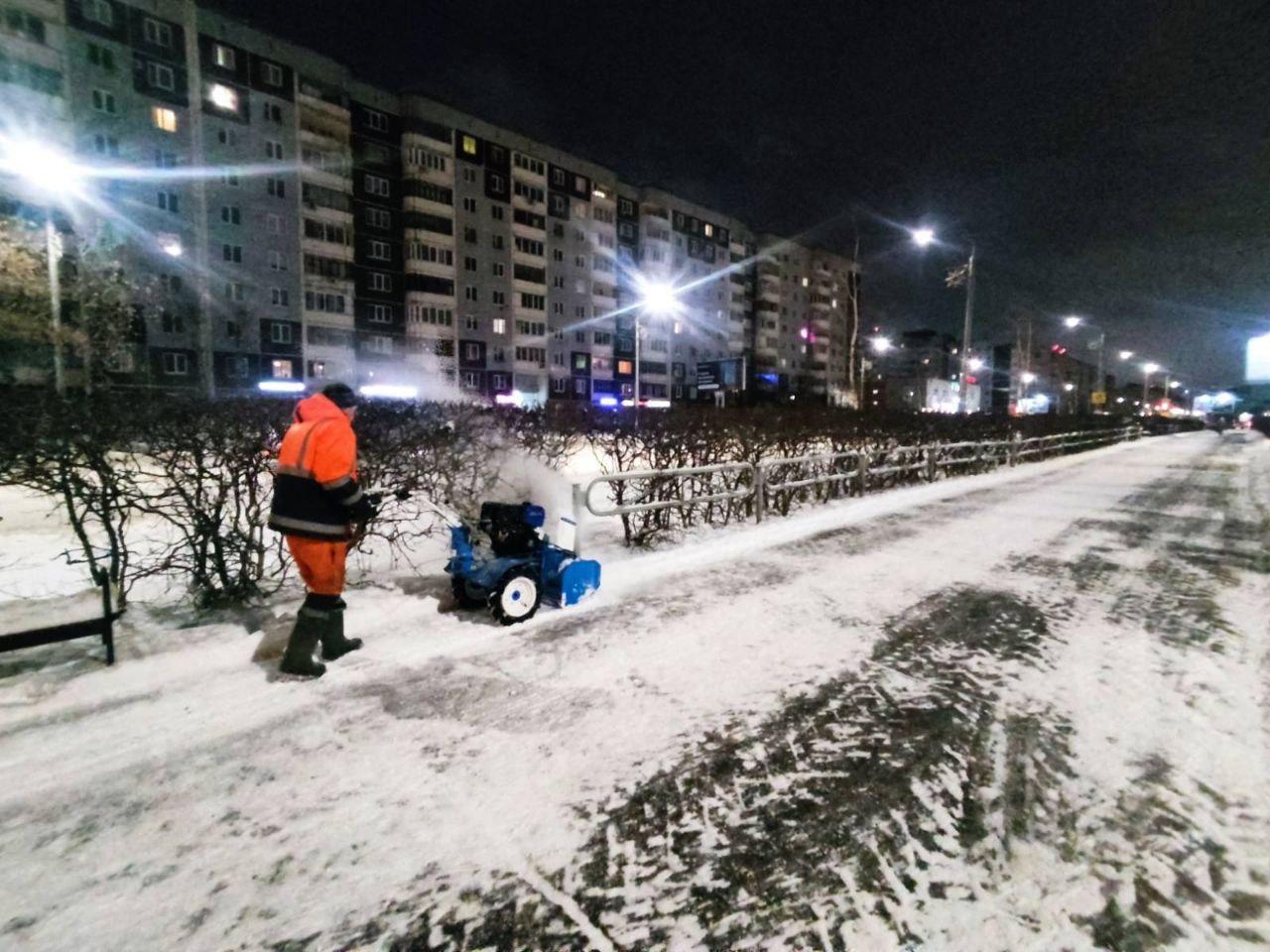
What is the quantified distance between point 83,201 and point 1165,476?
164 feet

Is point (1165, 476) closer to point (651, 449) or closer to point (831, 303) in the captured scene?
point (651, 449)

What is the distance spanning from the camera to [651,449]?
877 centimetres

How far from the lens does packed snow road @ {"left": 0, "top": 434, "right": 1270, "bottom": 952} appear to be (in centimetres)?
214

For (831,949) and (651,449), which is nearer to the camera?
(831,949)

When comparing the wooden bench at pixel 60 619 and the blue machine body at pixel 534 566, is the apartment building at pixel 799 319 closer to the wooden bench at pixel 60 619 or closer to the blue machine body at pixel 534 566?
the blue machine body at pixel 534 566

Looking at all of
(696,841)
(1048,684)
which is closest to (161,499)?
(696,841)

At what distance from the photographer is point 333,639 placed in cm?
410

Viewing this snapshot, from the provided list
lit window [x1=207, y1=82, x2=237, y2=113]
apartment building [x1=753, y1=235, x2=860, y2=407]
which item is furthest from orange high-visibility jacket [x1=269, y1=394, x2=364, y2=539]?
apartment building [x1=753, y1=235, x2=860, y2=407]

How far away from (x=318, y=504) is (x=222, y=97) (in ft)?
159

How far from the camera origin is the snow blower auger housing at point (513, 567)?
480 centimetres

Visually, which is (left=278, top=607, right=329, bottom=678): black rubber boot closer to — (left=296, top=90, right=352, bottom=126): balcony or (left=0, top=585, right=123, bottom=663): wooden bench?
(left=0, top=585, right=123, bottom=663): wooden bench

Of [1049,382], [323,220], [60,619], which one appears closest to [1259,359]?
[1049,382]

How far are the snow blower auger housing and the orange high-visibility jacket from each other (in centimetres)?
132

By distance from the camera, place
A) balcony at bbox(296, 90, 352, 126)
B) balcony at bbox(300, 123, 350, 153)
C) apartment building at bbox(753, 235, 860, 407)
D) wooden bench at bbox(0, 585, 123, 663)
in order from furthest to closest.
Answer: apartment building at bbox(753, 235, 860, 407), balcony at bbox(300, 123, 350, 153), balcony at bbox(296, 90, 352, 126), wooden bench at bbox(0, 585, 123, 663)
